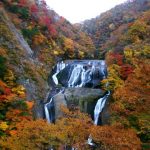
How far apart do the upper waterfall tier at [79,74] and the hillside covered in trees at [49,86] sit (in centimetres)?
129

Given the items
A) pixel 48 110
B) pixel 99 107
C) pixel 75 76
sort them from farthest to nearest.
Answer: pixel 75 76 < pixel 48 110 < pixel 99 107

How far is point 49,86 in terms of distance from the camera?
3591cm

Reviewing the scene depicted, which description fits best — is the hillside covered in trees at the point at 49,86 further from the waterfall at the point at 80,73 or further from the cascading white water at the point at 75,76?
the cascading white water at the point at 75,76

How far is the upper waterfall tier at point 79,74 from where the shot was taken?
3684 centimetres

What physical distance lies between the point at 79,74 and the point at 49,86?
3766 millimetres

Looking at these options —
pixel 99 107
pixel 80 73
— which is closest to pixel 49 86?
pixel 80 73

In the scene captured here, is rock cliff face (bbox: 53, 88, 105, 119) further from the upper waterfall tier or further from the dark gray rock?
the upper waterfall tier

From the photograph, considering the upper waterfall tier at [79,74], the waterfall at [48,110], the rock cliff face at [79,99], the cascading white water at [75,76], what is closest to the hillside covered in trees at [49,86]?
the waterfall at [48,110]

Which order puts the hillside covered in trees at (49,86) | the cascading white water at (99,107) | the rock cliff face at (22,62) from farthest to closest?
1. the rock cliff face at (22,62)
2. the cascading white water at (99,107)
3. the hillside covered in trees at (49,86)

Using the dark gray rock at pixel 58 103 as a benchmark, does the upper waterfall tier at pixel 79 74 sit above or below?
above

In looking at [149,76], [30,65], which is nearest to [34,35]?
[30,65]

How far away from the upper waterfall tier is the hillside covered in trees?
4.23ft

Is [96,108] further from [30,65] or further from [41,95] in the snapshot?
[30,65]

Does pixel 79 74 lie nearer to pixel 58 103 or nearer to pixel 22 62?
pixel 58 103
